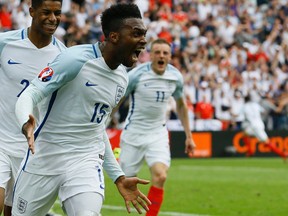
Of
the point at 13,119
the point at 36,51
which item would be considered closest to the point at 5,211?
the point at 13,119

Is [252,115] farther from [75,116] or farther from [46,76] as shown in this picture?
[46,76]

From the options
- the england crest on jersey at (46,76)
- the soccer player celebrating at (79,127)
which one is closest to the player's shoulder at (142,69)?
the soccer player celebrating at (79,127)

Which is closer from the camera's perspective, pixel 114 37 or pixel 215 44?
pixel 114 37

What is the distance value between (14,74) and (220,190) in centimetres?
896

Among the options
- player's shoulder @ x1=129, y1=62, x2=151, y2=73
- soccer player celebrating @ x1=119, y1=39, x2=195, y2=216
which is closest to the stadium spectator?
player's shoulder @ x1=129, y1=62, x2=151, y2=73

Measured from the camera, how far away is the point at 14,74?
7.89m

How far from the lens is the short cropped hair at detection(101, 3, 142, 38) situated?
6.44 metres

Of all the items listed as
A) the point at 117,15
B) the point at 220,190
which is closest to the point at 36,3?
the point at 117,15

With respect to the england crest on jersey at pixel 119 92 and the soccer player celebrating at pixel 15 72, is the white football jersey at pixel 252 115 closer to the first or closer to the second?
the soccer player celebrating at pixel 15 72

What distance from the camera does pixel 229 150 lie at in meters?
27.2

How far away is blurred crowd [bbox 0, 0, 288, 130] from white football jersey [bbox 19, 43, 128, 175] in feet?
54.6

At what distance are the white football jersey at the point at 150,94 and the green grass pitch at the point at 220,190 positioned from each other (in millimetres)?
1356

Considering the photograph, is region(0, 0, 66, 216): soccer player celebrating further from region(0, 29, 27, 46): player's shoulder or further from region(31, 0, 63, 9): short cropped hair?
region(31, 0, 63, 9): short cropped hair

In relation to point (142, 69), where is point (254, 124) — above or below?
below
